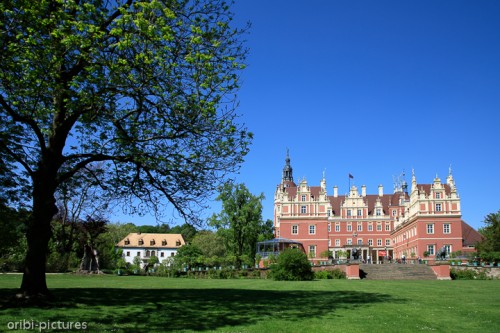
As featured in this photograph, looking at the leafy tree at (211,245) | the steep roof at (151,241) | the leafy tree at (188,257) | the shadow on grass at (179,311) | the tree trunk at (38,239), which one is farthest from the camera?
the steep roof at (151,241)

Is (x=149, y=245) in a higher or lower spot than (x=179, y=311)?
higher

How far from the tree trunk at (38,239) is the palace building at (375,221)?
4320 cm

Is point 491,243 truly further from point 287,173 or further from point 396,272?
point 287,173

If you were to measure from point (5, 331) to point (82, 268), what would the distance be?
36.7 m

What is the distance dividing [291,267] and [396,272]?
14661 millimetres

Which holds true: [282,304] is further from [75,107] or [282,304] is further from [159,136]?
[75,107]

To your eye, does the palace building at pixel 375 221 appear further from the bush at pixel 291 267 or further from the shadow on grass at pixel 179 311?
the shadow on grass at pixel 179 311

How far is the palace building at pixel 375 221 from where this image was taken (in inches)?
2584

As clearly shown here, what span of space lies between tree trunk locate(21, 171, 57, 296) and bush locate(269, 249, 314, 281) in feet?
74.8

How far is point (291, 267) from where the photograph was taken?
109 ft

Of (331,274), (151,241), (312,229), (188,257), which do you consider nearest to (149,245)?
(151,241)

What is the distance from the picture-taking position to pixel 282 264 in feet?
110

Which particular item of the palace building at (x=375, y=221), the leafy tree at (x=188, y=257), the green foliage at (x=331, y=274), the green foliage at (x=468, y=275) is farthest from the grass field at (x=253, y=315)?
the palace building at (x=375, y=221)

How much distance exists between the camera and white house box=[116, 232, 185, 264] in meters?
87.9
